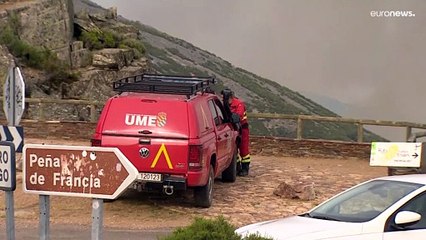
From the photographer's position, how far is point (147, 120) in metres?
11.8

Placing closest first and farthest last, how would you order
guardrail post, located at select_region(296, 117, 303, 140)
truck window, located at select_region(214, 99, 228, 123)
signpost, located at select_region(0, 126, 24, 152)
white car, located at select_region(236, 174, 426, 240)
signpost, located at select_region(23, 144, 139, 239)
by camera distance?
signpost, located at select_region(23, 144, 139, 239) → white car, located at select_region(236, 174, 426, 240) → signpost, located at select_region(0, 126, 24, 152) → truck window, located at select_region(214, 99, 228, 123) → guardrail post, located at select_region(296, 117, 303, 140)

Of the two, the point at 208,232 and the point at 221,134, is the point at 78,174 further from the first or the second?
the point at 221,134

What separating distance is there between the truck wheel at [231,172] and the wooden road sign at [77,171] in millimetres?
9018

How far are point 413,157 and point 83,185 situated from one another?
27.2ft

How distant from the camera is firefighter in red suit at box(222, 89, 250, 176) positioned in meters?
15.8

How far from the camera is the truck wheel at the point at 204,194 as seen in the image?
484 inches

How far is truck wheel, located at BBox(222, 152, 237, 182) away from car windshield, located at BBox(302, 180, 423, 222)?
21.3 ft

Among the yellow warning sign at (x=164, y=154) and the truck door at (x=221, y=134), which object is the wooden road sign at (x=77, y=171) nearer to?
the yellow warning sign at (x=164, y=154)

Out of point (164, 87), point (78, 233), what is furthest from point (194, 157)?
point (78, 233)

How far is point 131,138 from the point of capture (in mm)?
11727

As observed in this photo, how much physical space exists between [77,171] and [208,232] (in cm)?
122

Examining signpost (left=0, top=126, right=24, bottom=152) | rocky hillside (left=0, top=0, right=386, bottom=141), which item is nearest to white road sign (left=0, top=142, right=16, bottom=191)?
signpost (left=0, top=126, right=24, bottom=152)

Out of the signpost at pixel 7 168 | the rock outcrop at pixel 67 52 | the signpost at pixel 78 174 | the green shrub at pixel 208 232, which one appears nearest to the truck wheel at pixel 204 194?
the green shrub at pixel 208 232

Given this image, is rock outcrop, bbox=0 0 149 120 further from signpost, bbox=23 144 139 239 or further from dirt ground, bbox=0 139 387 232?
signpost, bbox=23 144 139 239
